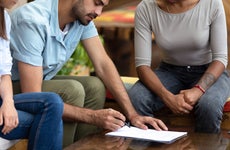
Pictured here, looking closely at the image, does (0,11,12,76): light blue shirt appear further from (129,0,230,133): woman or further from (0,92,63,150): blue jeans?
(129,0,230,133): woman

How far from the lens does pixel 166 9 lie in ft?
10.2

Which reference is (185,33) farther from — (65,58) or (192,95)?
(65,58)

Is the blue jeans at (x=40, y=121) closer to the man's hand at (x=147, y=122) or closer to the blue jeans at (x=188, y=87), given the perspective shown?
the man's hand at (x=147, y=122)

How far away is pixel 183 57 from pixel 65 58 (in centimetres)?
64

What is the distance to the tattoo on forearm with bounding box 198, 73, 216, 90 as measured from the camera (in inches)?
114

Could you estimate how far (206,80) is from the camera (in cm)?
292

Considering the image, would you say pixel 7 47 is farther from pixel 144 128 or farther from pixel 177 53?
pixel 177 53

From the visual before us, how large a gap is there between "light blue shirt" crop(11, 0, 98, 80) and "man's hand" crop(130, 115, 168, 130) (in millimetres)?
489

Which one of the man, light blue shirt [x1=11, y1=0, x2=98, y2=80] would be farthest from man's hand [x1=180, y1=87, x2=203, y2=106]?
light blue shirt [x1=11, y1=0, x2=98, y2=80]

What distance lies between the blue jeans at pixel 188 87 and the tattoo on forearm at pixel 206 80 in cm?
2

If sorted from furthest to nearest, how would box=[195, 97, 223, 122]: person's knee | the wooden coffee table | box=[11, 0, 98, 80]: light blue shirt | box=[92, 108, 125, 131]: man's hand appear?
box=[195, 97, 223, 122]: person's knee, box=[11, 0, 98, 80]: light blue shirt, box=[92, 108, 125, 131]: man's hand, the wooden coffee table

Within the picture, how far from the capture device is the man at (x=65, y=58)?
2.57m

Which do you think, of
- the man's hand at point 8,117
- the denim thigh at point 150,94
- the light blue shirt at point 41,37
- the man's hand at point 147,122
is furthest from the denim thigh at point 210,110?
the man's hand at point 8,117

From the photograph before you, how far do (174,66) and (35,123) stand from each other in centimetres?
108
